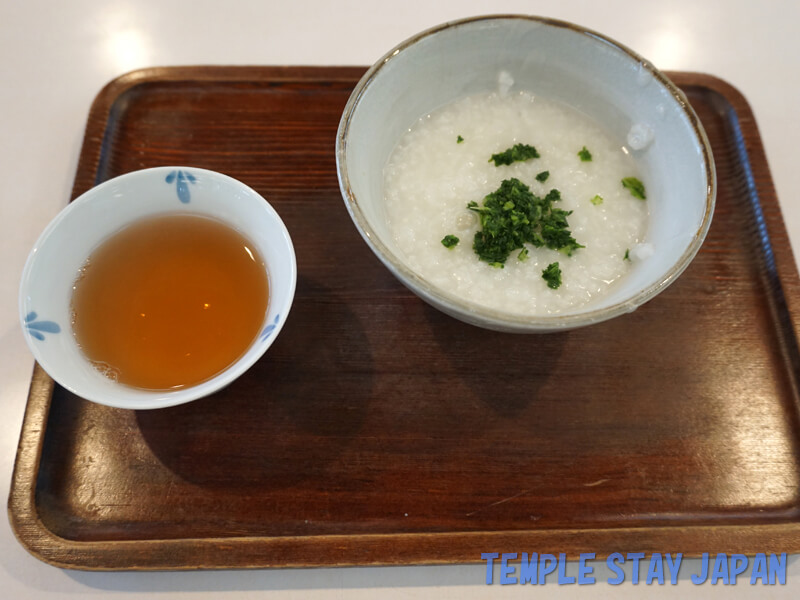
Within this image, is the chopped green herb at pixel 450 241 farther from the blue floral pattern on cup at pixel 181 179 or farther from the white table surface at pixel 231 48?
the white table surface at pixel 231 48

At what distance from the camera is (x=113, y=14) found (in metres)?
2.02

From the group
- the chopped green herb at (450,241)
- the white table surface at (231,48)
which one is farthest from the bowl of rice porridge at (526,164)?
the white table surface at (231,48)

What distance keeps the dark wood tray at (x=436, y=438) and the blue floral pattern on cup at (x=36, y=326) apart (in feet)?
0.74

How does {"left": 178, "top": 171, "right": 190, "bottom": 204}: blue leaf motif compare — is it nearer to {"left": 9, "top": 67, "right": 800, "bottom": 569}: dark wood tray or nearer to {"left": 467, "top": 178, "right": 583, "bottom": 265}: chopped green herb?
{"left": 9, "top": 67, "right": 800, "bottom": 569}: dark wood tray

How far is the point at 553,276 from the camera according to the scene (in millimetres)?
1296

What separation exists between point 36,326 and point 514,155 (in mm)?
1171

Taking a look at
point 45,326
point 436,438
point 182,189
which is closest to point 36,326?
point 45,326

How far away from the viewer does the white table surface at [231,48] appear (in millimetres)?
1646

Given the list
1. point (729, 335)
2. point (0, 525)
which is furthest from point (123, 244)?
point (729, 335)

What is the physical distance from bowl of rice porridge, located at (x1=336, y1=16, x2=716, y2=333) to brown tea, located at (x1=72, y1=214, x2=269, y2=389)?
0.38 metres

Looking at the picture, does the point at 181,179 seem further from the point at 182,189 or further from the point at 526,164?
the point at 526,164

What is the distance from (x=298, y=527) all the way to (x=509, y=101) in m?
1.23

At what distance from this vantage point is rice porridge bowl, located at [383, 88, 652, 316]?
4.31 feet

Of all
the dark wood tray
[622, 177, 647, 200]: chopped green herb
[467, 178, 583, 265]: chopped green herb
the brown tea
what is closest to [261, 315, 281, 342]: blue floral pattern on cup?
the brown tea
